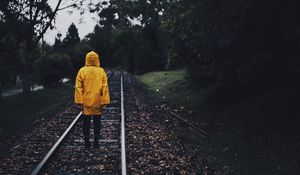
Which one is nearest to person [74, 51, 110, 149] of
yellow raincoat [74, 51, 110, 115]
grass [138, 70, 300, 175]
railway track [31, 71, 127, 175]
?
yellow raincoat [74, 51, 110, 115]

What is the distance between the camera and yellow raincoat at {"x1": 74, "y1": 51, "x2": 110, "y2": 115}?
9.79 meters

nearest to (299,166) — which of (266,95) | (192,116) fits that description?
(266,95)

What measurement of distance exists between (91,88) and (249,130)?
4.63m

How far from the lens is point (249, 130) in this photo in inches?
468

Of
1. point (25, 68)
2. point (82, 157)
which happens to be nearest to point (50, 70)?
point (25, 68)

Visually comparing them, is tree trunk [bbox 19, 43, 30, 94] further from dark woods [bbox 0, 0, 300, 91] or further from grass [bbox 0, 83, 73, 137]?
grass [bbox 0, 83, 73, 137]

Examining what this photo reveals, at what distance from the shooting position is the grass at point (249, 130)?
8934 millimetres

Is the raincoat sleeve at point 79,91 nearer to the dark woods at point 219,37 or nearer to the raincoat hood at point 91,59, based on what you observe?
the raincoat hood at point 91,59

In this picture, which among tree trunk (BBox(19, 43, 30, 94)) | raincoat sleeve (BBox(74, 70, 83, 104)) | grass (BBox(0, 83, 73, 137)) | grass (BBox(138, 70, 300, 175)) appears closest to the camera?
grass (BBox(138, 70, 300, 175))

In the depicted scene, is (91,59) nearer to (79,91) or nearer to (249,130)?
(79,91)

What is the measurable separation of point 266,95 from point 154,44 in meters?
47.8

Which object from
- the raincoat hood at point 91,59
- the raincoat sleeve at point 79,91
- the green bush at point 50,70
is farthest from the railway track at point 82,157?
the green bush at point 50,70

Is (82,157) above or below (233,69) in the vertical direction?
below

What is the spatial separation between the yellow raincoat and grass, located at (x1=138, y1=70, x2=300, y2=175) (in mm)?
2669
